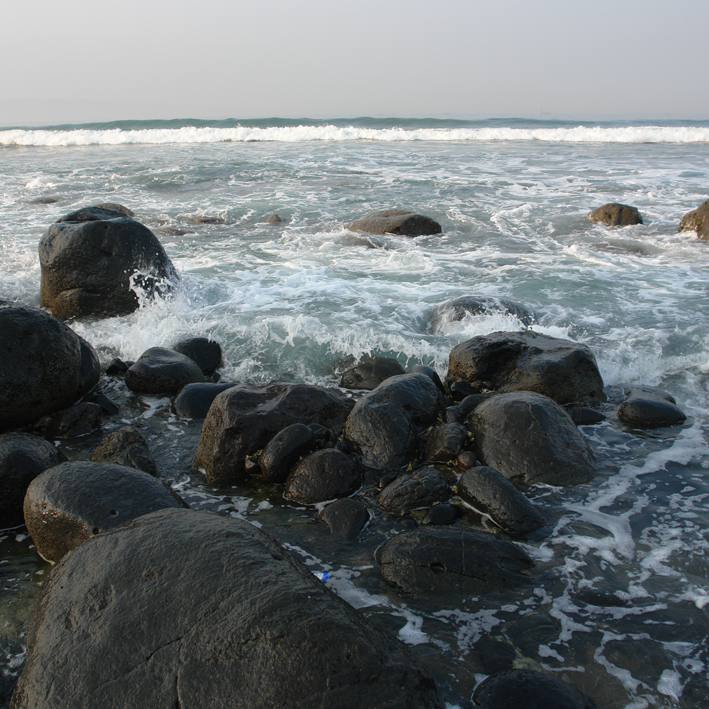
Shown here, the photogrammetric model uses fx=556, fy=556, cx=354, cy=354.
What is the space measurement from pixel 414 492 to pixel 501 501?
58 centimetres

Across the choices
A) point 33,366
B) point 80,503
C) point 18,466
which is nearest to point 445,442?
point 80,503

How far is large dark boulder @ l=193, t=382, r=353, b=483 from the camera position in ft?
13.9

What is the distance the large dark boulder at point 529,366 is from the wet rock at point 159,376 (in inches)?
107

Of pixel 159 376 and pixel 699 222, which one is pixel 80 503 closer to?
pixel 159 376

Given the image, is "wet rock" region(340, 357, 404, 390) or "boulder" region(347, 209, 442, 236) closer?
"wet rock" region(340, 357, 404, 390)

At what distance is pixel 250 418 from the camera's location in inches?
173

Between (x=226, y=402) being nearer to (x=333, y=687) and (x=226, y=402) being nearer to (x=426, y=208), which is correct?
(x=333, y=687)

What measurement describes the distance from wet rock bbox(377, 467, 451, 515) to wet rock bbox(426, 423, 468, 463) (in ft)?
1.30

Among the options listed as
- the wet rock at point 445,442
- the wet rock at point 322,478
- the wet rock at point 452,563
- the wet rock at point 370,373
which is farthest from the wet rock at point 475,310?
the wet rock at point 452,563

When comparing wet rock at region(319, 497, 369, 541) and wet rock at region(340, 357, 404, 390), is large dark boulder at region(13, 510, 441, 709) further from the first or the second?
wet rock at region(340, 357, 404, 390)

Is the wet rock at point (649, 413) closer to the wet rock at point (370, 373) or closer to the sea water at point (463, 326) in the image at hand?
the sea water at point (463, 326)

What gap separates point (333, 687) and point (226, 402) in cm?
282

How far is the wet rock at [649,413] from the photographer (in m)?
4.91

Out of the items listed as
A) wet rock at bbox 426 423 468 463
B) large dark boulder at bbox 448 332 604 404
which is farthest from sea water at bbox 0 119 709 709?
wet rock at bbox 426 423 468 463
